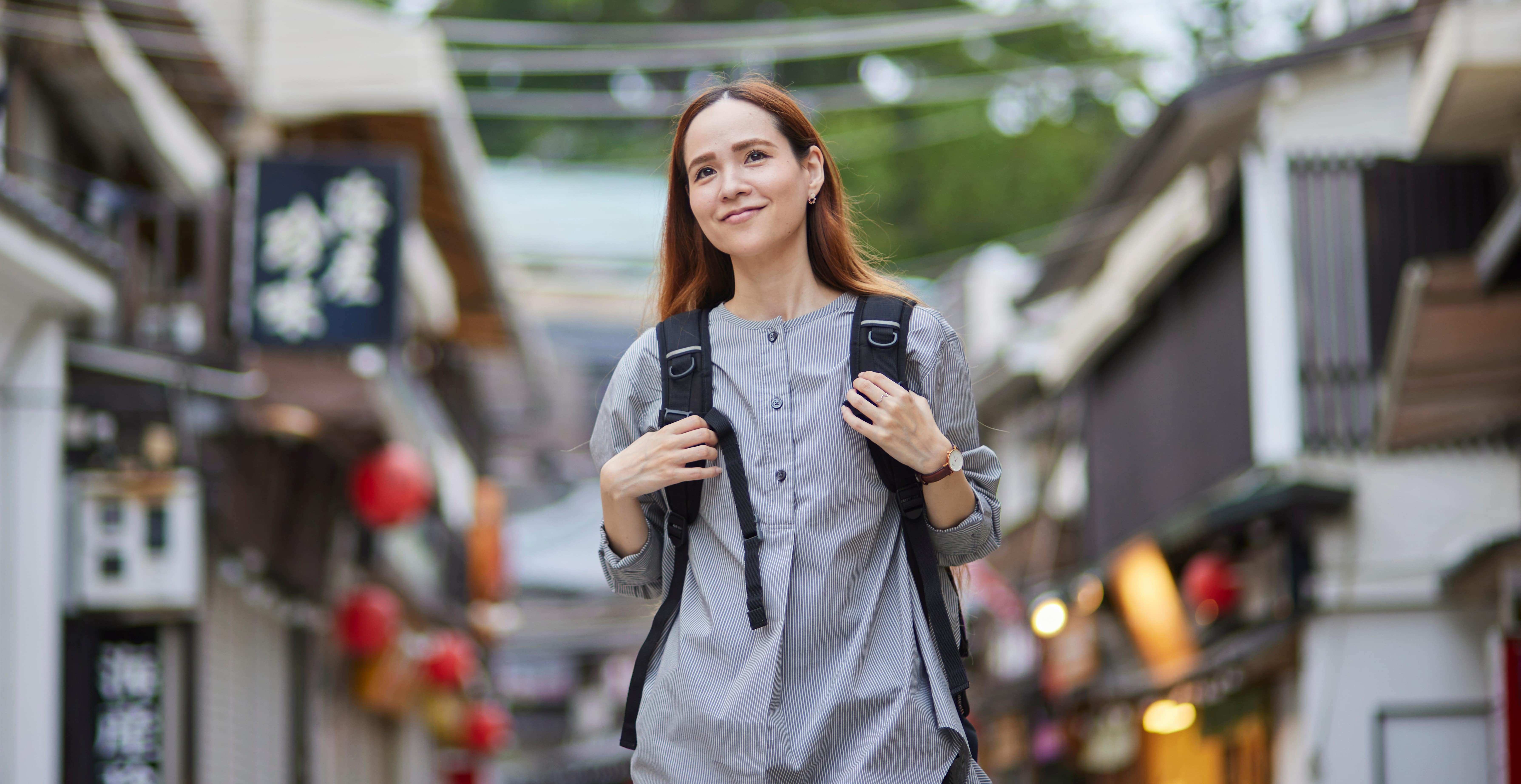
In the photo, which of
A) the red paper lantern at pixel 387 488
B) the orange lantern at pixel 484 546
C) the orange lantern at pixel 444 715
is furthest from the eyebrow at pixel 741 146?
the orange lantern at pixel 484 546

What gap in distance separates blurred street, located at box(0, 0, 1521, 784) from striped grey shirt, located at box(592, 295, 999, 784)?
268 millimetres

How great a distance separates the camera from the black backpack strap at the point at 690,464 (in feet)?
10.4

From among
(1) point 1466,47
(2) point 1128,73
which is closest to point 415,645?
(2) point 1128,73

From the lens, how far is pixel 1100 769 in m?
20.9

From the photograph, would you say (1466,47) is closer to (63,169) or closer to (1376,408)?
(1376,408)

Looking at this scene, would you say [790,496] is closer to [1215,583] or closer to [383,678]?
[1215,583]

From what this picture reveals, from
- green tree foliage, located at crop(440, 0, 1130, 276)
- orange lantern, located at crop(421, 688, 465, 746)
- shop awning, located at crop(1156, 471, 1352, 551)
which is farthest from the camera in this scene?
green tree foliage, located at crop(440, 0, 1130, 276)

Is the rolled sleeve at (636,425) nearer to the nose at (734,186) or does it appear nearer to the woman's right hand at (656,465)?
the woman's right hand at (656,465)

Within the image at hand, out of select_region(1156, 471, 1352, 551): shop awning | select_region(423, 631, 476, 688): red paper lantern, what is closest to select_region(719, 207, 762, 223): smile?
select_region(1156, 471, 1352, 551): shop awning

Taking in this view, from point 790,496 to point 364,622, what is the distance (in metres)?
15.0

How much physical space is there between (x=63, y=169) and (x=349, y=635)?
666 cm

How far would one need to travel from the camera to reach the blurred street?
10.3m

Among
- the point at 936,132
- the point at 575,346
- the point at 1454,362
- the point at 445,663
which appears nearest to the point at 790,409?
the point at 1454,362

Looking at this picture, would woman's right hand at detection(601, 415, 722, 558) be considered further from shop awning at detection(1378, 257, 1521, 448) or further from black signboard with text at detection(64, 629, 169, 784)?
black signboard with text at detection(64, 629, 169, 784)
